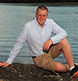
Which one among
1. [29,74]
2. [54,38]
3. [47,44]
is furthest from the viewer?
[29,74]

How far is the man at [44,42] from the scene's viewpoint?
14.4 feet

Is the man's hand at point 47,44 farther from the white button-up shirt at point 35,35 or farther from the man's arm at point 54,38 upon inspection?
the white button-up shirt at point 35,35

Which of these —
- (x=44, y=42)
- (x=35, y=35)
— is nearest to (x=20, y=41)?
(x=35, y=35)

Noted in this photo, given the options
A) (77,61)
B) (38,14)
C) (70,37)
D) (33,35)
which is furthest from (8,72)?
(70,37)

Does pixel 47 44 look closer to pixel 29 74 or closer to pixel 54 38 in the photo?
pixel 54 38

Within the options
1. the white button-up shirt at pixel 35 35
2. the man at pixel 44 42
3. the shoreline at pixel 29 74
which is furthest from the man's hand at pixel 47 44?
the shoreline at pixel 29 74

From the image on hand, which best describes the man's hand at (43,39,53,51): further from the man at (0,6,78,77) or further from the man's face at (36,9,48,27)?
the man's face at (36,9,48,27)

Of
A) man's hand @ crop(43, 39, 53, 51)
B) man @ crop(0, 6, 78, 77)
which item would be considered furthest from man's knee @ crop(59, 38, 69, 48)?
man's hand @ crop(43, 39, 53, 51)

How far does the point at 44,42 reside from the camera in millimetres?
4574

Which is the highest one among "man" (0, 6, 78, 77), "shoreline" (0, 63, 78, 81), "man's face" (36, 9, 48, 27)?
"man's face" (36, 9, 48, 27)

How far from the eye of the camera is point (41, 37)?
14.9 ft

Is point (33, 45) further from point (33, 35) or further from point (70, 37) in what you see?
point (70, 37)

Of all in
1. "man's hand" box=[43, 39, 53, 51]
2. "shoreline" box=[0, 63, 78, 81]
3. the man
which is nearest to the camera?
"man's hand" box=[43, 39, 53, 51]

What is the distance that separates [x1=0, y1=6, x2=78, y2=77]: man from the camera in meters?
4.39
